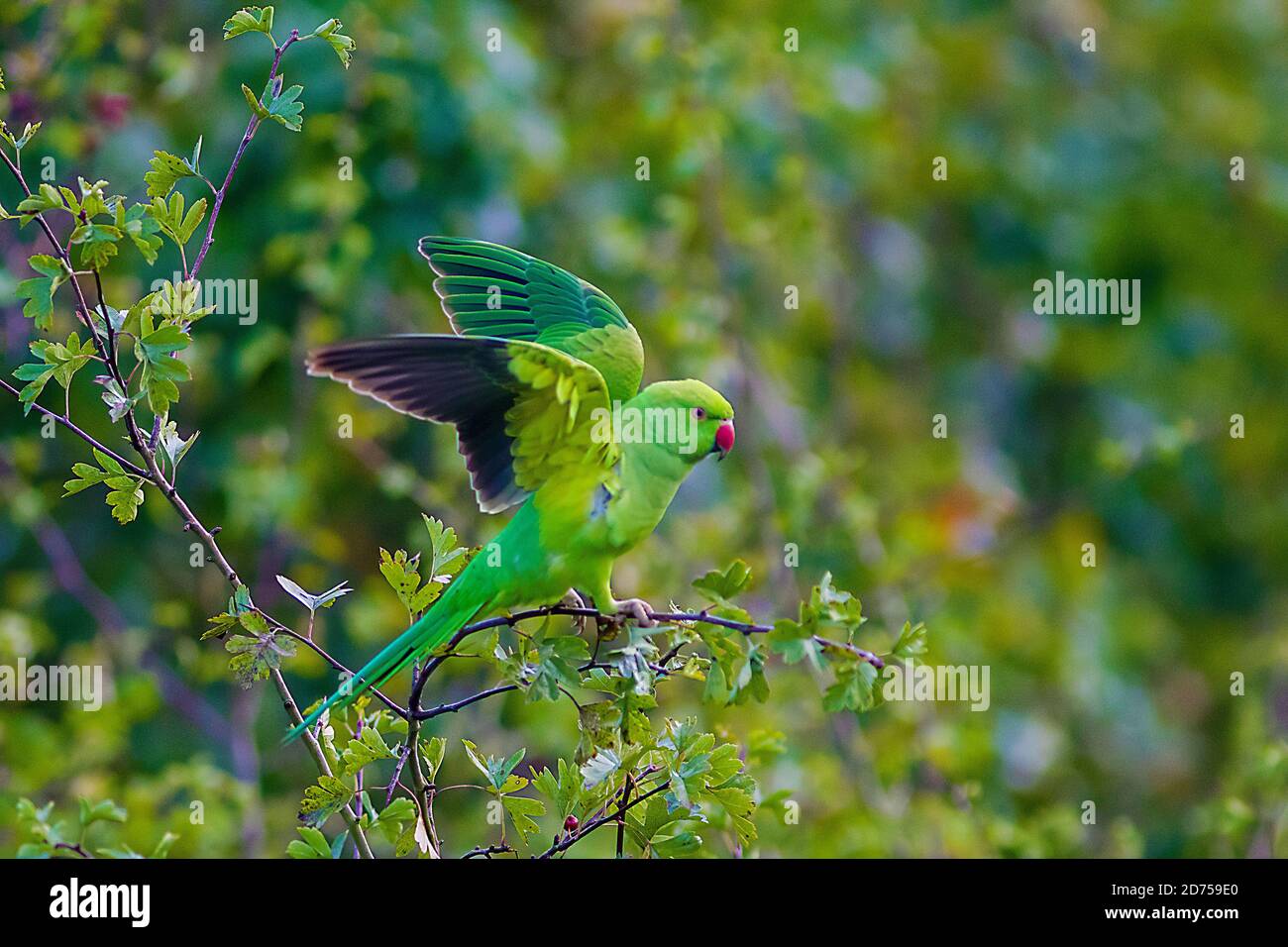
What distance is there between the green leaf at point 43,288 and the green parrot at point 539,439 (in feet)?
1.23

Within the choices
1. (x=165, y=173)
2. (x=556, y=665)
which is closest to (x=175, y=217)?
(x=165, y=173)

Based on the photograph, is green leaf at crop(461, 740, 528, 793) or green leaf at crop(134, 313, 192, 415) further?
green leaf at crop(461, 740, 528, 793)

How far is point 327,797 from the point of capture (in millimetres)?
1846

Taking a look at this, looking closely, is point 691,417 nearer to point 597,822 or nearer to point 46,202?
point 597,822

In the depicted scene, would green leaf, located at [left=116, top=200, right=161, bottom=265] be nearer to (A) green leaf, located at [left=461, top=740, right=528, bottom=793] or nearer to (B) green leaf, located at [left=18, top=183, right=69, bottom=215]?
(B) green leaf, located at [left=18, top=183, right=69, bottom=215]

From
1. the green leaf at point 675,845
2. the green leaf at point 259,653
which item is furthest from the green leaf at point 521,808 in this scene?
the green leaf at point 259,653

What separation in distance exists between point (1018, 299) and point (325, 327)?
11.6ft

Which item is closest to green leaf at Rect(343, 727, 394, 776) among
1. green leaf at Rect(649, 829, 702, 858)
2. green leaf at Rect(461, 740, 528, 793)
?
green leaf at Rect(461, 740, 528, 793)

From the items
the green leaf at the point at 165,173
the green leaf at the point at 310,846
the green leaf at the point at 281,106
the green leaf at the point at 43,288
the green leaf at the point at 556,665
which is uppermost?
the green leaf at the point at 281,106

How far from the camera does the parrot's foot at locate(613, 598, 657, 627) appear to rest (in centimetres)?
206

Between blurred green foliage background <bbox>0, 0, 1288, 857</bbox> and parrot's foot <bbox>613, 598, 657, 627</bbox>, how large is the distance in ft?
1.36

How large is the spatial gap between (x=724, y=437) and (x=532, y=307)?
491 mm

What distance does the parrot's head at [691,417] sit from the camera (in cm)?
233

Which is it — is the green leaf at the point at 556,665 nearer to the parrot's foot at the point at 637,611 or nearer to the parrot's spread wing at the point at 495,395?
the parrot's foot at the point at 637,611
